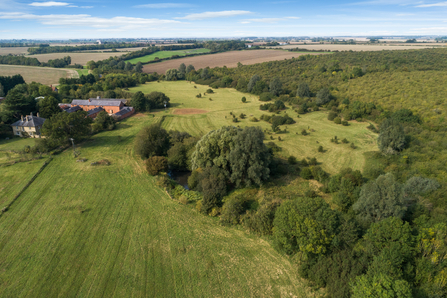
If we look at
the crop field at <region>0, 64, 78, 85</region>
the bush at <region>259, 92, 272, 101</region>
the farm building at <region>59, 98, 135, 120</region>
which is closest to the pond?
the farm building at <region>59, 98, 135, 120</region>

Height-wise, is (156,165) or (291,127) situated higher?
(291,127)

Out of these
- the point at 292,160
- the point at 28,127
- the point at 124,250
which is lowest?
the point at 124,250

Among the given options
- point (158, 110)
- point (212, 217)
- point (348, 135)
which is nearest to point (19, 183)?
point (212, 217)

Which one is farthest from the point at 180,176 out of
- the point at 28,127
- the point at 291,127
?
the point at 28,127

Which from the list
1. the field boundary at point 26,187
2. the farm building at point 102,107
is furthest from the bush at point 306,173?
the farm building at point 102,107

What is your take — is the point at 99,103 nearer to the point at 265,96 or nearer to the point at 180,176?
the point at 180,176

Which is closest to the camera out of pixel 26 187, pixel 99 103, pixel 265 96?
pixel 26 187

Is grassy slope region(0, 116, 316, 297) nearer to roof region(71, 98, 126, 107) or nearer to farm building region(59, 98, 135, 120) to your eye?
farm building region(59, 98, 135, 120)

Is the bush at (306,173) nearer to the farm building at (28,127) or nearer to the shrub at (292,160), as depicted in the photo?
the shrub at (292,160)

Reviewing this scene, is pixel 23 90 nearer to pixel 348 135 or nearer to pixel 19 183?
pixel 19 183
